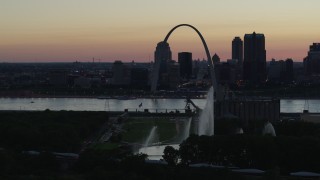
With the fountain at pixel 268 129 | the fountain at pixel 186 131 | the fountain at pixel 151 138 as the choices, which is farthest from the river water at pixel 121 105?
the fountain at pixel 268 129

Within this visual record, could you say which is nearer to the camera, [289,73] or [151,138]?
[151,138]

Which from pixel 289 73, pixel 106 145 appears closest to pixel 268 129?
pixel 106 145

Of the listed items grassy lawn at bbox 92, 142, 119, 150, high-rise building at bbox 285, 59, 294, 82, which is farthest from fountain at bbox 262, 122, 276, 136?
high-rise building at bbox 285, 59, 294, 82

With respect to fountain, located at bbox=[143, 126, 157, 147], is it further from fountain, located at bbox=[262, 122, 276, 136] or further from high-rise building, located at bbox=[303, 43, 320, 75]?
high-rise building, located at bbox=[303, 43, 320, 75]

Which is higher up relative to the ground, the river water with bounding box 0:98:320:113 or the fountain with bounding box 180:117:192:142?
the fountain with bounding box 180:117:192:142

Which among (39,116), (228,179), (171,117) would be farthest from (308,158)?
(171,117)

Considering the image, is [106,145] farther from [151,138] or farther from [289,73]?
[289,73]

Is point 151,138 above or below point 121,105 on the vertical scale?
above

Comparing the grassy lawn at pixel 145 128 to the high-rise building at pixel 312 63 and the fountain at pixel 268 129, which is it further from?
the high-rise building at pixel 312 63

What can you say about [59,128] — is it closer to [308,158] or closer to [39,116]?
[39,116]
